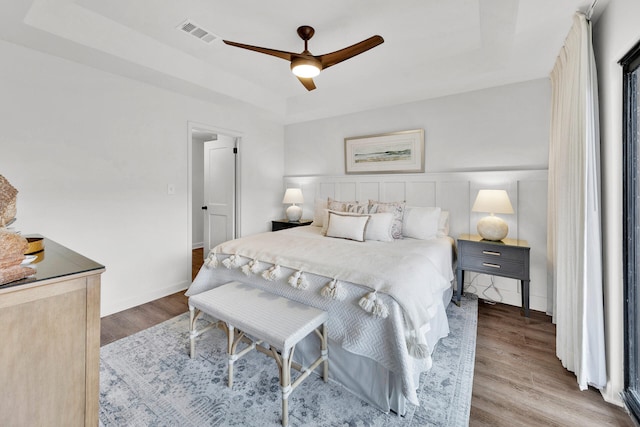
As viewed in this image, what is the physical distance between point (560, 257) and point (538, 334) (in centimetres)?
86

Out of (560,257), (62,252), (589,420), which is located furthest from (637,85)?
(62,252)

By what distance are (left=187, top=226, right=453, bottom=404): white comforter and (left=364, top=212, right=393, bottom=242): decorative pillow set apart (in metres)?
0.12

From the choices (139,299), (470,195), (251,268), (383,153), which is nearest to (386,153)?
(383,153)

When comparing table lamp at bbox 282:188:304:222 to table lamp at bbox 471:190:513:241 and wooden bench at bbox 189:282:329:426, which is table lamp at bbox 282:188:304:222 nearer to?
wooden bench at bbox 189:282:329:426

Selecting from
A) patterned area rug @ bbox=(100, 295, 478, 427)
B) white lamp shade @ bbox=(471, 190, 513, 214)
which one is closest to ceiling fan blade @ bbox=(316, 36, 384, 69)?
white lamp shade @ bbox=(471, 190, 513, 214)

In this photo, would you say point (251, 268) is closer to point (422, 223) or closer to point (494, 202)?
point (422, 223)

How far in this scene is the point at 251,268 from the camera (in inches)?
83.7

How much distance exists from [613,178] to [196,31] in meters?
3.16

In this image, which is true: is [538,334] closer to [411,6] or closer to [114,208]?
[411,6]

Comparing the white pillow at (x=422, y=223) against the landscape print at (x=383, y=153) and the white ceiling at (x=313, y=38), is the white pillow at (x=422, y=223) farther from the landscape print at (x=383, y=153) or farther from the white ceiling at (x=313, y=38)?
the white ceiling at (x=313, y=38)

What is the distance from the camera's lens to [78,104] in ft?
8.15

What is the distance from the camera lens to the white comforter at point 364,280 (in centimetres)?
150

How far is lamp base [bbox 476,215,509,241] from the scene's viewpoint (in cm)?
272

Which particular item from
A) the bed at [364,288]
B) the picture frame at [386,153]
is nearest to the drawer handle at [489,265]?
the bed at [364,288]
